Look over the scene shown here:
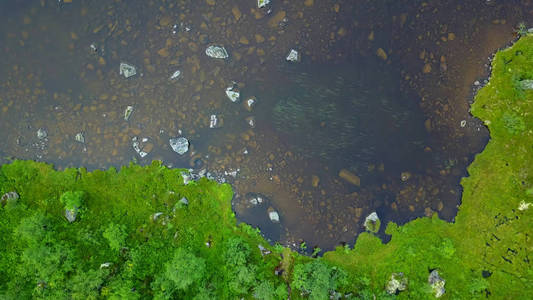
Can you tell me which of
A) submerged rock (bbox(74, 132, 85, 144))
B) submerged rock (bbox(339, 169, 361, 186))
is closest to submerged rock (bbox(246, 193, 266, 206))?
submerged rock (bbox(339, 169, 361, 186))

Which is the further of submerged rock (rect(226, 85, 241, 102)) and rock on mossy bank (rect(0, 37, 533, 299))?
submerged rock (rect(226, 85, 241, 102))

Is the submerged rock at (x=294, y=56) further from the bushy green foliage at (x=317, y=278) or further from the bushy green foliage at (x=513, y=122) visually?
the bushy green foliage at (x=513, y=122)

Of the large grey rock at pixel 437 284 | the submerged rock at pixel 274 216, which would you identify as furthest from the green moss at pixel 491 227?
the submerged rock at pixel 274 216

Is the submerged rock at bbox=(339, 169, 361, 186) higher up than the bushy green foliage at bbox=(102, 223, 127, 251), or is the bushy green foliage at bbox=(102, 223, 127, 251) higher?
the submerged rock at bbox=(339, 169, 361, 186)

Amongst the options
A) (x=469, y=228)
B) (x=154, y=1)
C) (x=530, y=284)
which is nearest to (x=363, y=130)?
(x=469, y=228)

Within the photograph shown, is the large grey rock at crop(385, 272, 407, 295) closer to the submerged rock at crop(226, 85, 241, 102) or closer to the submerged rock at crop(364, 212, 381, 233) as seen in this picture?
the submerged rock at crop(364, 212, 381, 233)

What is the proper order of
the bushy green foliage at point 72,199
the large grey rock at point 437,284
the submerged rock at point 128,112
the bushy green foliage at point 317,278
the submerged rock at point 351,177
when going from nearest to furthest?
the bushy green foliage at point 317,278
the large grey rock at point 437,284
the bushy green foliage at point 72,199
the submerged rock at point 351,177
the submerged rock at point 128,112

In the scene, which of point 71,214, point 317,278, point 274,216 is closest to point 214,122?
point 274,216
